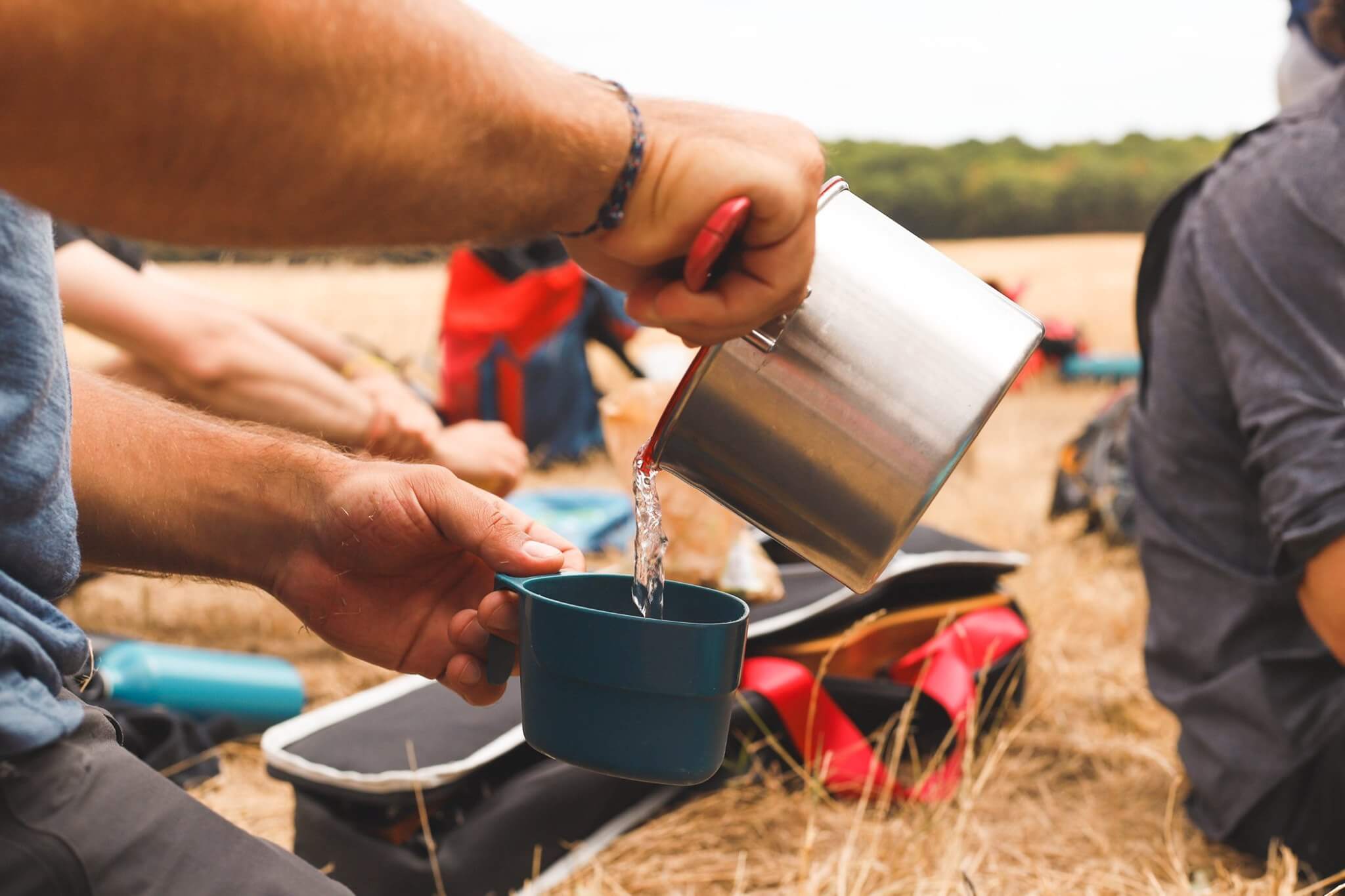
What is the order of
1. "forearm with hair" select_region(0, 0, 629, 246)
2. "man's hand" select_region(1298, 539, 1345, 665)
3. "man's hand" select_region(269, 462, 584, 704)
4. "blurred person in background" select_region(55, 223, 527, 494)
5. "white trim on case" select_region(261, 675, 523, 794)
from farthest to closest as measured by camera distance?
"blurred person in background" select_region(55, 223, 527, 494) < "white trim on case" select_region(261, 675, 523, 794) < "man's hand" select_region(1298, 539, 1345, 665) < "man's hand" select_region(269, 462, 584, 704) < "forearm with hair" select_region(0, 0, 629, 246)

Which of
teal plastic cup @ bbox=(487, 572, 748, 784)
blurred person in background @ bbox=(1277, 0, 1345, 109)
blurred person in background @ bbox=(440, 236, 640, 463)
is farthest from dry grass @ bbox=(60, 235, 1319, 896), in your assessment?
blurred person in background @ bbox=(440, 236, 640, 463)

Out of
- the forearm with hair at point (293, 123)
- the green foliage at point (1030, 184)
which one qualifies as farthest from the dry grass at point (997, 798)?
the green foliage at point (1030, 184)

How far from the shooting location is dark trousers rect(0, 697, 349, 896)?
724 mm

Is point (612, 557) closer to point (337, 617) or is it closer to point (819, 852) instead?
point (819, 852)

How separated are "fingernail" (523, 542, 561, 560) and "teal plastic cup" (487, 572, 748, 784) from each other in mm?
18

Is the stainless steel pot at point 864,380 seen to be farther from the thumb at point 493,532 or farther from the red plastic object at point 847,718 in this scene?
the red plastic object at point 847,718

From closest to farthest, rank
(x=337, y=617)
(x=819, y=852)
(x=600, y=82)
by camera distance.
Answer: (x=600, y=82) < (x=337, y=617) < (x=819, y=852)

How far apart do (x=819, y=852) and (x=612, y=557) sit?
47.4 inches

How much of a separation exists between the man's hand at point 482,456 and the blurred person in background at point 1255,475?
42.8 inches

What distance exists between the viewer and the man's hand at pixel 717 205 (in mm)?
711

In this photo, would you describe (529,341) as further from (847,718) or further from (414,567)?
(414,567)

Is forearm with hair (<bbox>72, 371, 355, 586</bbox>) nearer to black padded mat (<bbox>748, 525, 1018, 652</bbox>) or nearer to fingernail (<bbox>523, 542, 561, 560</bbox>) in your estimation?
fingernail (<bbox>523, 542, 561, 560</bbox>)

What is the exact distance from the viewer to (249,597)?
9.14ft

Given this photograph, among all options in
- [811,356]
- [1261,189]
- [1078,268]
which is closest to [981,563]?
[1261,189]
